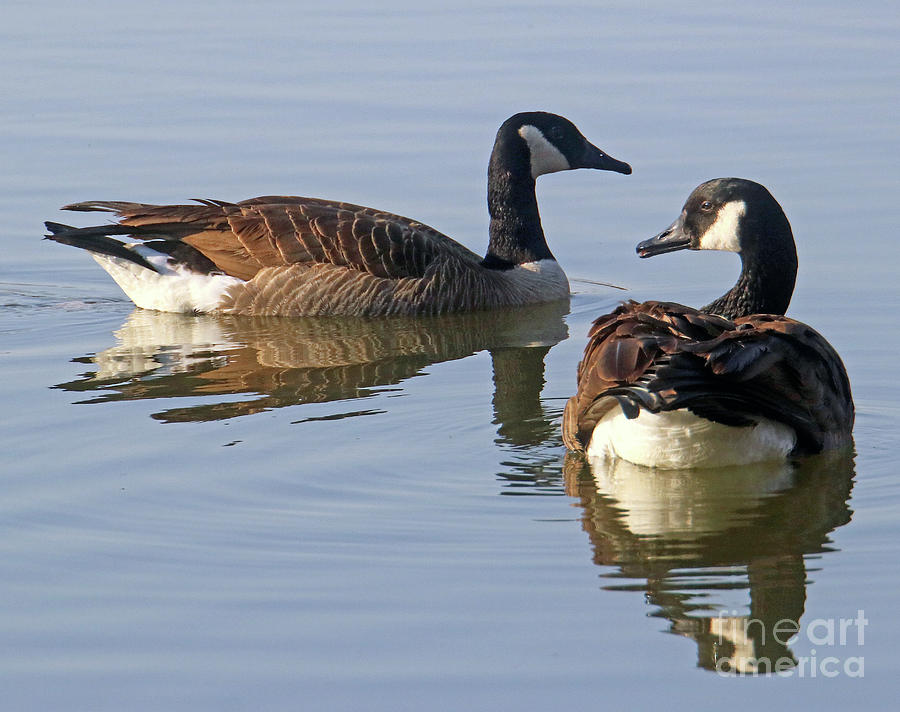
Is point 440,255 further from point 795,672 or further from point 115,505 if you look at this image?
point 795,672

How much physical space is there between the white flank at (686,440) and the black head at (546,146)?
6035 millimetres

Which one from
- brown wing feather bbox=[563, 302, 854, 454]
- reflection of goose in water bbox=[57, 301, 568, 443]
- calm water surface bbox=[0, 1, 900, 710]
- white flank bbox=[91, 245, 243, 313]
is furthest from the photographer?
white flank bbox=[91, 245, 243, 313]

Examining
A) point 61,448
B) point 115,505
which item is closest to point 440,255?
point 61,448

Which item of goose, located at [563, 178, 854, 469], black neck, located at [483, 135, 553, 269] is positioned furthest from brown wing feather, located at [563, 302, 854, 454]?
black neck, located at [483, 135, 553, 269]

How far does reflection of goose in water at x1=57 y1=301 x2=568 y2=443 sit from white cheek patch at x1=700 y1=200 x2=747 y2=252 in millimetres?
1526

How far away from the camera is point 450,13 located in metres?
22.1

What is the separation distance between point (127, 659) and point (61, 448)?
3.08 m

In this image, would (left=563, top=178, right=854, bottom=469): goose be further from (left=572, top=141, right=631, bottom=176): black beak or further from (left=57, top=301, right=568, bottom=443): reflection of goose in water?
(left=572, top=141, right=631, bottom=176): black beak

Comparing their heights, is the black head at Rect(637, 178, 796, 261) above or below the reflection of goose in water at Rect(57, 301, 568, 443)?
above

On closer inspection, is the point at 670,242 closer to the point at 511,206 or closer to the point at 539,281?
the point at 539,281

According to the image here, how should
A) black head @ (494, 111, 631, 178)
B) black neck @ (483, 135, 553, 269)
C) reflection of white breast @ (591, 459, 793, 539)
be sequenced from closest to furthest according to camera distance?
reflection of white breast @ (591, 459, 793, 539)
black neck @ (483, 135, 553, 269)
black head @ (494, 111, 631, 178)

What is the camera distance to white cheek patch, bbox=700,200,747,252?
9.19m

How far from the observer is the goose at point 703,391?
6.98 meters

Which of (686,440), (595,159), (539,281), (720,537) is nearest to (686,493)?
(686,440)
